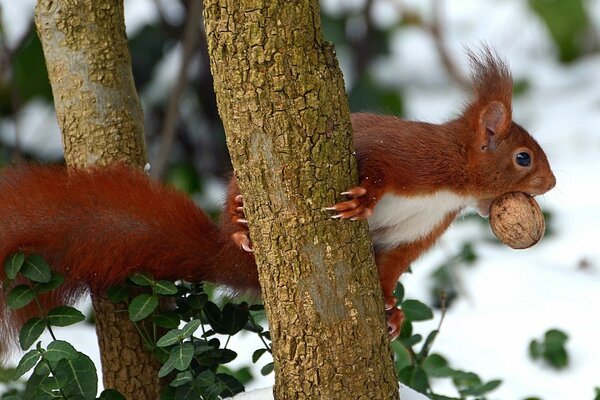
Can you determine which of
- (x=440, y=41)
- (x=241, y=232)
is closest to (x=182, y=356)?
(x=241, y=232)

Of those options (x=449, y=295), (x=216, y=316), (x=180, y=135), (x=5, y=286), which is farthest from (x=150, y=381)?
(x=180, y=135)

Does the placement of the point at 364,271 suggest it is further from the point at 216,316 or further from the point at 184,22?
the point at 184,22

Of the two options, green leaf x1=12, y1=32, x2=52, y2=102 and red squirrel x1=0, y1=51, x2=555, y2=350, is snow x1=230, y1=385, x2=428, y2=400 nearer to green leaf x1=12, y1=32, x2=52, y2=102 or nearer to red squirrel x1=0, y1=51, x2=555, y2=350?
red squirrel x1=0, y1=51, x2=555, y2=350

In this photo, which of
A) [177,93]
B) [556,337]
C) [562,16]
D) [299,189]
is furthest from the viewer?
[562,16]

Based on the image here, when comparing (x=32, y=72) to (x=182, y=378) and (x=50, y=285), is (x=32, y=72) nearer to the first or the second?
(x=50, y=285)

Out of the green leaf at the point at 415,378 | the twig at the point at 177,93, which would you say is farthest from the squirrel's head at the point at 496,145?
the twig at the point at 177,93

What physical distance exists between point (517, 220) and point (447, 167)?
0.15 metres

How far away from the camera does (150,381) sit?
6.15 ft

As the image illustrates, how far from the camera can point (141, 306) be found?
1699mm

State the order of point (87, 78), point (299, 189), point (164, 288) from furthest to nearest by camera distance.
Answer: point (87, 78)
point (164, 288)
point (299, 189)

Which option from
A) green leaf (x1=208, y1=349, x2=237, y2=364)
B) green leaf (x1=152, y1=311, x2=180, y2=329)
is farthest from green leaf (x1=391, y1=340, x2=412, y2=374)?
green leaf (x1=152, y1=311, x2=180, y2=329)

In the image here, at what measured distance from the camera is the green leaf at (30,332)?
165cm

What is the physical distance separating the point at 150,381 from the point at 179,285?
0.58 feet

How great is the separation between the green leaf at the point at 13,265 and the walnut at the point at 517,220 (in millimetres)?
819
